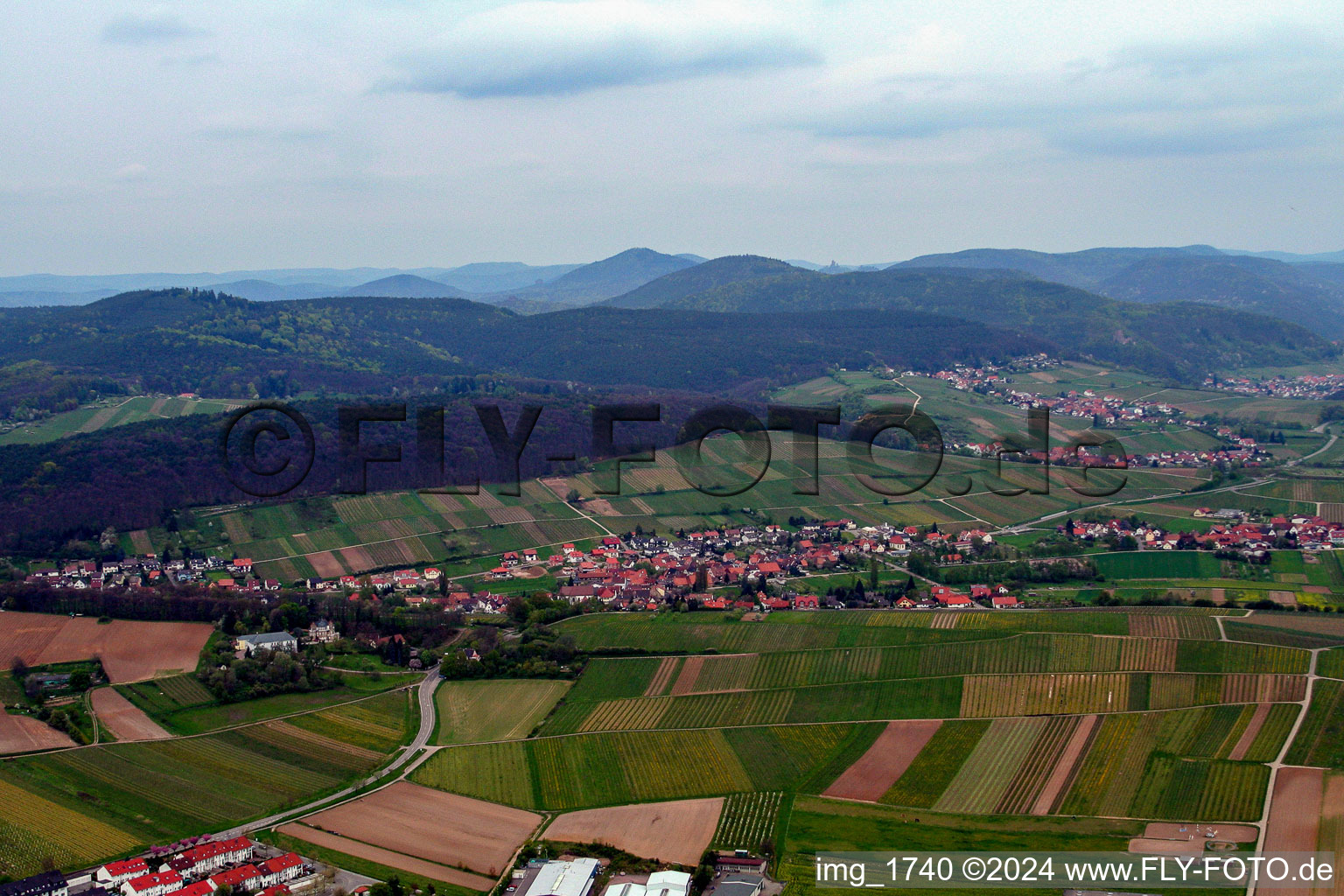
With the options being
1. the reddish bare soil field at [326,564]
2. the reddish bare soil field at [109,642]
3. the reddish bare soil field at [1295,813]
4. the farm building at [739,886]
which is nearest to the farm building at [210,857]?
the farm building at [739,886]

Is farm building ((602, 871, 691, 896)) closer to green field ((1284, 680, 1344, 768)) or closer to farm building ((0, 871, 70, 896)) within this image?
farm building ((0, 871, 70, 896))

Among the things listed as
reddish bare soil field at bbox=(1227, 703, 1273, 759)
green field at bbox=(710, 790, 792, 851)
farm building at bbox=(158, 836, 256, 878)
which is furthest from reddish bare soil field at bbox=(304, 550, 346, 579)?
reddish bare soil field at bbox=(1227, 703, 1273, 759)

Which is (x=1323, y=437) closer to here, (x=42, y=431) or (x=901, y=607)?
(x=901, y=607)

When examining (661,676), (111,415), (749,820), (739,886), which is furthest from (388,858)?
(111,415)

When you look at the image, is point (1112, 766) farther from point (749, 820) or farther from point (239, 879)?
point (239, 879)

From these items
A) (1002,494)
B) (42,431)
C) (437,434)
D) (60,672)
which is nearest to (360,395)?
(42,431)

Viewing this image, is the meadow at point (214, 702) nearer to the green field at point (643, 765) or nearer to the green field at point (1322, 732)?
the green field at point (643, 765)
